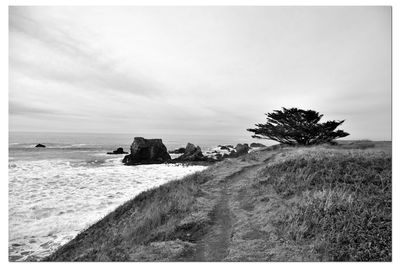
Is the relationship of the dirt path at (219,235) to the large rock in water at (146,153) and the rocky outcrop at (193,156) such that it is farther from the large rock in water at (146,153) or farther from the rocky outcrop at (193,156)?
the large rock in water at (146,153)

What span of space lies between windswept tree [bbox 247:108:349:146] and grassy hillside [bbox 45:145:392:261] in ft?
38.6

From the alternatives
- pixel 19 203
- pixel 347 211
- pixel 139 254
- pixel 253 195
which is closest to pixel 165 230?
pixel 139 254

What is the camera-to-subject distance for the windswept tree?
2114 centimetres

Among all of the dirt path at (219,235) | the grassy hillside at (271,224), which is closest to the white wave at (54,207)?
the grassy hillside at (271,224)

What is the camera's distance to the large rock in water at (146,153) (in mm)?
38428

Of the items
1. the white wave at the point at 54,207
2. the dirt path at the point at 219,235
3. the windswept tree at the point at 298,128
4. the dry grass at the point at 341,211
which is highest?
A: the windswept tree at the point at 298,128

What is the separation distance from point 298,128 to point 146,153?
29453 millimetres

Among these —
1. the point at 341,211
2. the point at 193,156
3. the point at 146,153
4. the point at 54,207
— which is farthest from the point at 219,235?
the point at 146,153

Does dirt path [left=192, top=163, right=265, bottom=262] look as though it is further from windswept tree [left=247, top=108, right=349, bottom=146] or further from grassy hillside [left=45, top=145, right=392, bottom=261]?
windswept tree [left=247, top=108, right=349, bottom=146]

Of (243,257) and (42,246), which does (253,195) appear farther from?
(42,246)

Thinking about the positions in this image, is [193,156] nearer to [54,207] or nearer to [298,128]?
[298,128]

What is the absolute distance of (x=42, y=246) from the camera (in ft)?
26.7

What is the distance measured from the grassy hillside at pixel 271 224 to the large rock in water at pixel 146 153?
29.4 m

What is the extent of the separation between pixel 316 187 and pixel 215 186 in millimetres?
5318
